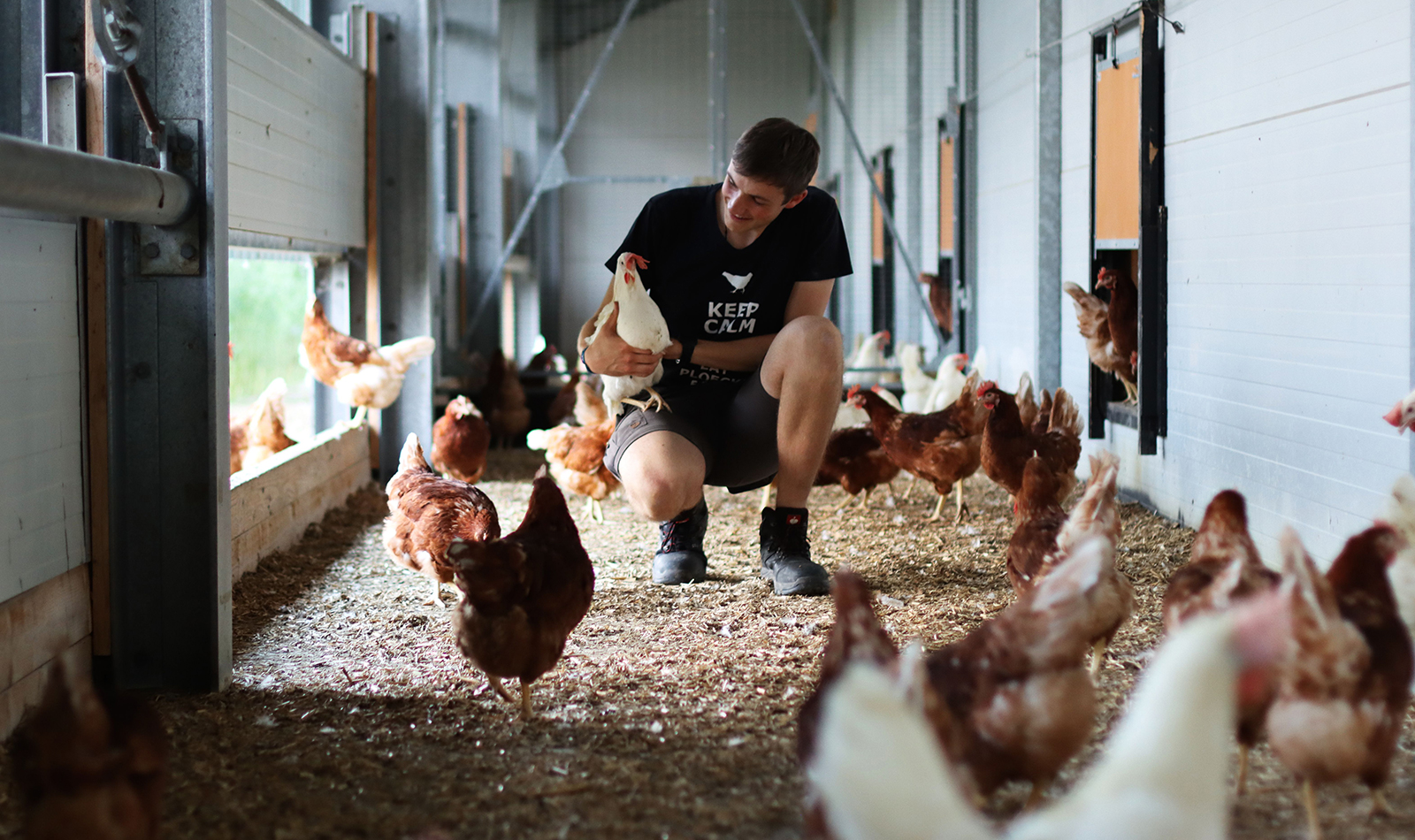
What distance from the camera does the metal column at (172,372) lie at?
2189mm

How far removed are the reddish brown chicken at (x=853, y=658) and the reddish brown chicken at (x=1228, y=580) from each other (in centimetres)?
41

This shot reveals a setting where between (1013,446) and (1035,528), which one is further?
(1013,446)

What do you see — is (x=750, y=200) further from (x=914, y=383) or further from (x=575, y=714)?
(x=914, y=383)

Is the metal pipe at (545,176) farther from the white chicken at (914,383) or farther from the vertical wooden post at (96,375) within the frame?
the vertical wooden post at (96,375)

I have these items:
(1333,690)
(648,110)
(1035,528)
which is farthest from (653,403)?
(648,110)

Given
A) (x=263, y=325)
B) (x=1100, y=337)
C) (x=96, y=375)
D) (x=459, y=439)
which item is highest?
(x=263, y=325)

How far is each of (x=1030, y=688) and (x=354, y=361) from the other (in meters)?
3.71

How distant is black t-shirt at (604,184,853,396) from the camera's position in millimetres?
3162

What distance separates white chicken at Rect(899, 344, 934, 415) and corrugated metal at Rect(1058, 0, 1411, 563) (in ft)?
5.60

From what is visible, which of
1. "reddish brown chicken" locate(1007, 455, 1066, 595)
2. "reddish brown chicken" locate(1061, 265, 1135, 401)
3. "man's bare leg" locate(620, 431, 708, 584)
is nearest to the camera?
"reddish brown chicken" locate(1007, 455, 1066, 595)

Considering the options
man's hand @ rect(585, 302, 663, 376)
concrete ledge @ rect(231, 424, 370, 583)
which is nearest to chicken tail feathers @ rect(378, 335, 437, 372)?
concrete ledge @ rect(231, 424, 370, 583)

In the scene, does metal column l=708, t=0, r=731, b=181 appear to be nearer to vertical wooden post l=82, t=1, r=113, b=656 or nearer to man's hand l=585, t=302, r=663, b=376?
man's hand l=585, t=302, r=663, b=376

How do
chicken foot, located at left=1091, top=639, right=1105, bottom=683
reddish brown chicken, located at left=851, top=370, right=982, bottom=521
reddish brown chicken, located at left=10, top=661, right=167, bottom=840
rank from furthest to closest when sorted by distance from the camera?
reddish brown chicken, located at left=851, top=370, right=982, bottom=521
chicken foot, located at left=1091, top=639, right=1105, bottom=683
reddish brown chicken, located at left=10, top=661, right=167, bottom=840

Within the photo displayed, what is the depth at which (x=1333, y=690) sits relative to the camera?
5.05 feet
